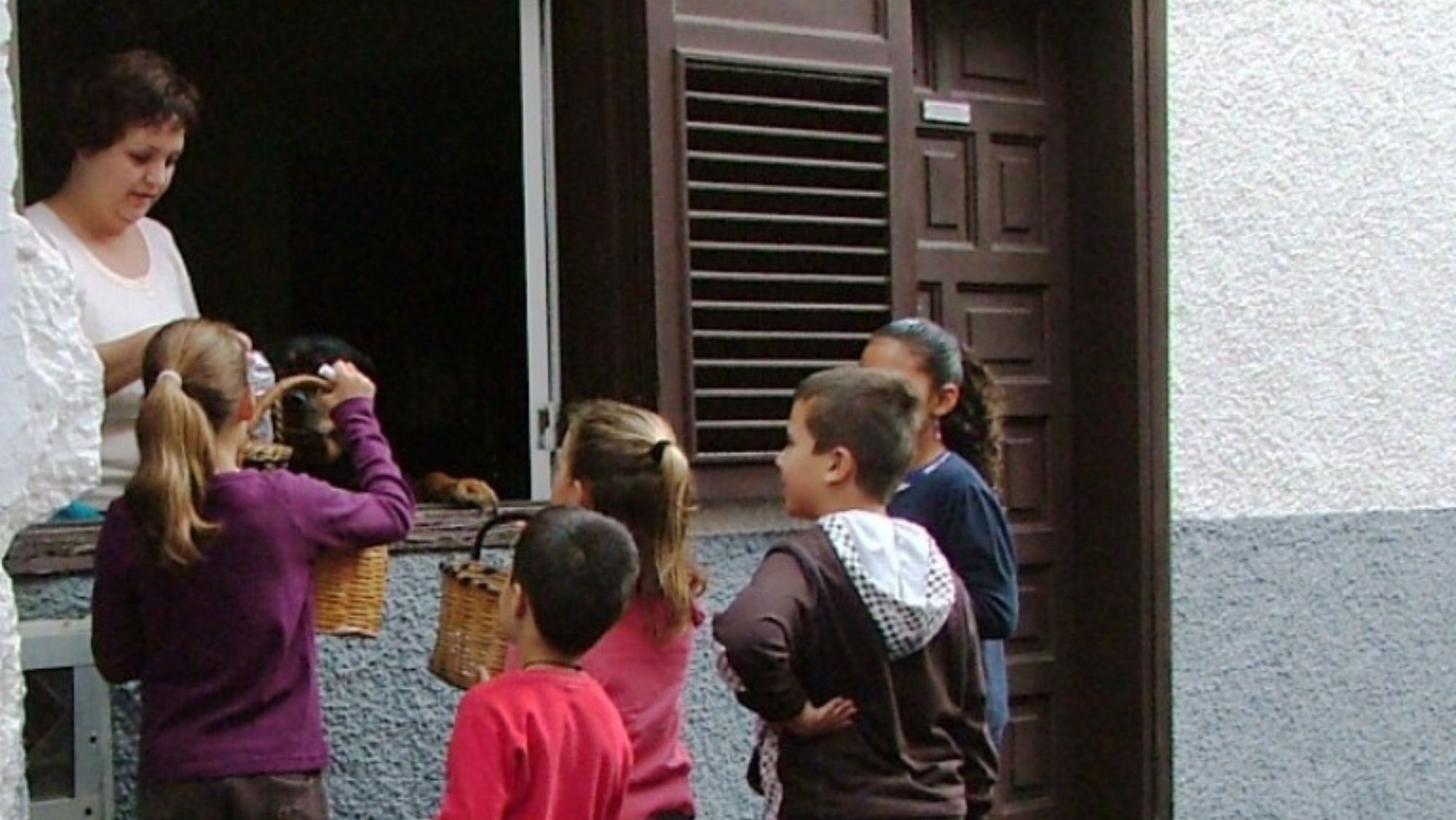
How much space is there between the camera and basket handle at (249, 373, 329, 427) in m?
4.05

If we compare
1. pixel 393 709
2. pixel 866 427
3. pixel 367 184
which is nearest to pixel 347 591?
pixel 393 709

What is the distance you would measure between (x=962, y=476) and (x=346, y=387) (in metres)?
1.22

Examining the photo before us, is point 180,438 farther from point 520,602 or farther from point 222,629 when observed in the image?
point 520,602

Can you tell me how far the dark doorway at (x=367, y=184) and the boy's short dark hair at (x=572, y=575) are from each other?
97.0 inches

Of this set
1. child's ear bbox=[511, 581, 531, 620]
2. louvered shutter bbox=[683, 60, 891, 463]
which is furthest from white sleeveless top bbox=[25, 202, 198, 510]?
louvered shutter bbox=[683, 60, 891, 463]

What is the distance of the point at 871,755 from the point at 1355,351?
3.42m

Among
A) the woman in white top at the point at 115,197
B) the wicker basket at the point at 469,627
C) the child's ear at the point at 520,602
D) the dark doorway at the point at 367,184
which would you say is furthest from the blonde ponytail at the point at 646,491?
the dark doorway at the point at 367,184

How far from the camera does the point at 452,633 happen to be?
13.6 ft

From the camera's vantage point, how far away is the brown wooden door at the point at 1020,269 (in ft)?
20.1

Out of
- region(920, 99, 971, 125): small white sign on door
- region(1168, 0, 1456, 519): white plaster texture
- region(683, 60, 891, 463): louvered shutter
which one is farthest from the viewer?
region(1168, 0, 1456, 519): white plaster texture

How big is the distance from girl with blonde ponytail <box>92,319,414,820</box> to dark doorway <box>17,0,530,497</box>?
219 centimetres

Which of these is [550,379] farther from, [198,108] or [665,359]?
[198,108]

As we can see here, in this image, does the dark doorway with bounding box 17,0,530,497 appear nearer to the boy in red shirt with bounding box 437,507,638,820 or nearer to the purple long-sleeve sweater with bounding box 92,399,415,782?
the purple long-sleeve sweater with bounding box 92,399,415,782

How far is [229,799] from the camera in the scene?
12.8ft
